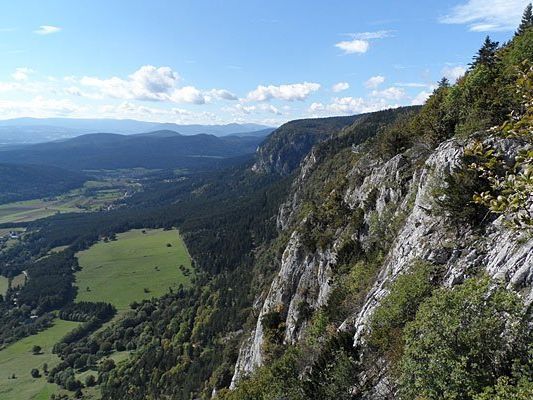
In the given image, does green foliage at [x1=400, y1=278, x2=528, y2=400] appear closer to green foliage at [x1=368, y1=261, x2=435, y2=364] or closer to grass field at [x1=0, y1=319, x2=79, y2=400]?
green foliage at [x1=368, y1=261, x2=435, y2=364]

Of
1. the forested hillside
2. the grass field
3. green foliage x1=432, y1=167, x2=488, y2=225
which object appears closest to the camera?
the forested hillside

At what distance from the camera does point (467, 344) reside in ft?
59.7

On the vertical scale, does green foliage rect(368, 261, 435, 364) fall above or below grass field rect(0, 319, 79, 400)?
above

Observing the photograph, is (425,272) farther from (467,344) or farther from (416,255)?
(467,344)

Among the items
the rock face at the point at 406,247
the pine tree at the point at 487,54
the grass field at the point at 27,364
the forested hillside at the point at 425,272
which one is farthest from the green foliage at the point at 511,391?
the grass field at the point at 27,364

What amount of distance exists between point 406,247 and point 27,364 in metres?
179

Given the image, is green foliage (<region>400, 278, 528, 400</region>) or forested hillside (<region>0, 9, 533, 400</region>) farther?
green foliage (<region>400, 278, 528, 400</region>)

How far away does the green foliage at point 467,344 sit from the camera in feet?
57.8

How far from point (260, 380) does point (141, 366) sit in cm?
11158

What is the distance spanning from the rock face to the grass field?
112298 millimetres

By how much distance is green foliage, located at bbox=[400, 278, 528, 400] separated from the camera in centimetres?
1762

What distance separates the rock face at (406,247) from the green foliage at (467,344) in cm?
215

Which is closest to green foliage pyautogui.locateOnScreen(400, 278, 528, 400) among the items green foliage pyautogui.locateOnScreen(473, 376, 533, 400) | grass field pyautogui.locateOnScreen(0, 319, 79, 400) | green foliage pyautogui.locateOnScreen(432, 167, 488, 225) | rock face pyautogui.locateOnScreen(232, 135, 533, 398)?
green foliage pyautogui.locateOnScreen(473, 376, 533, 400)

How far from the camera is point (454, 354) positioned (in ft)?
59.3
